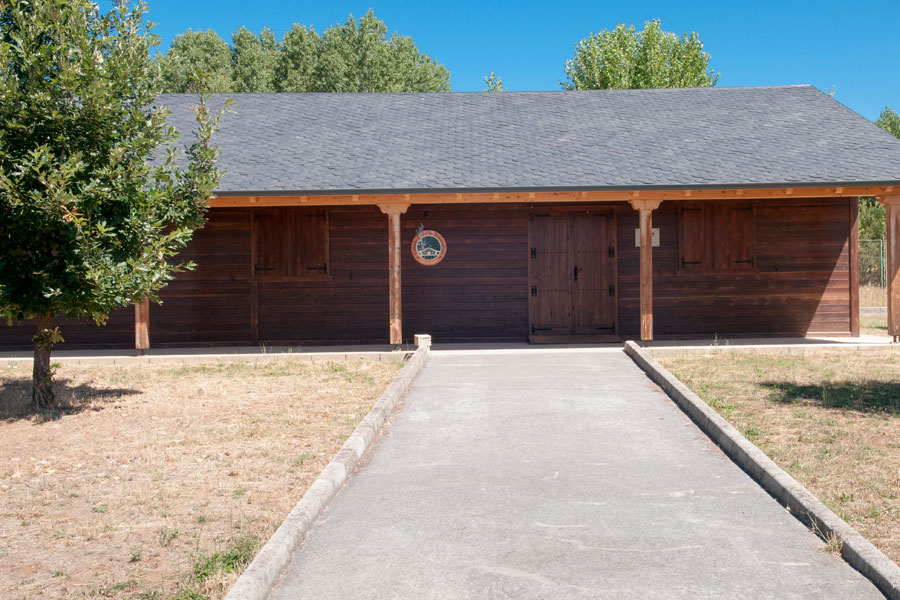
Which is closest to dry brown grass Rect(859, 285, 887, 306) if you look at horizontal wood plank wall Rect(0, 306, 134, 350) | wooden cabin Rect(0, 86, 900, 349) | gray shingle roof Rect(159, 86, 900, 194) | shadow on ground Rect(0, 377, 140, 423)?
gray shingle roof Rect(159, 86, 900, 194)

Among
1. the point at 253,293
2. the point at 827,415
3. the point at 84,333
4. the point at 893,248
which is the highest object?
the point at 893,248

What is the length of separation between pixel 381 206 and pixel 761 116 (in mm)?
8438

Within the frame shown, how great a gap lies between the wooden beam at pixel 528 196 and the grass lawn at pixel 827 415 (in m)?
2.61

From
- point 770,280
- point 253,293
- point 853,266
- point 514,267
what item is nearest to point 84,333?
point 253,293

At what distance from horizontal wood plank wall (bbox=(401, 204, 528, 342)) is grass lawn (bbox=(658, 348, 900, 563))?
3918 millimetres

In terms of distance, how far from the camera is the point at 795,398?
9.64 meters

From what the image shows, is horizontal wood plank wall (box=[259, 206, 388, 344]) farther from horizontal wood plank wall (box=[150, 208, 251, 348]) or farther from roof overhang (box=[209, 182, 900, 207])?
roof overhang (box=[209, 182, 900, 207])

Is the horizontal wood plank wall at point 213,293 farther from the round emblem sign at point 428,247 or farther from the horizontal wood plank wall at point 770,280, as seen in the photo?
the horizontal wood plank wall at point 770,280

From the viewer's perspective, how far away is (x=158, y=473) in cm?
693

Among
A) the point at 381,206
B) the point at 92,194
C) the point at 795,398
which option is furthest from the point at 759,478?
the point at 381,206

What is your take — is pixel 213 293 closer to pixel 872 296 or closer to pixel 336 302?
pixel 336 302

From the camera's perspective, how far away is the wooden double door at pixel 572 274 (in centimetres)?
1653

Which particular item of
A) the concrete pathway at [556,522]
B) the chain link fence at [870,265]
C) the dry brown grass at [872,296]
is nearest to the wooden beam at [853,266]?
the concrete pathway at [556,522]

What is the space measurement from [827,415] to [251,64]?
4841cm
